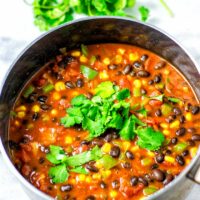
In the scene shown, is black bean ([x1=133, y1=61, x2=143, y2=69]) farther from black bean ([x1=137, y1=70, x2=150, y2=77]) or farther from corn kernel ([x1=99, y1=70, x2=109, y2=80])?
corn kernel ([x1=99, y1=70, x2=109, y2=80])

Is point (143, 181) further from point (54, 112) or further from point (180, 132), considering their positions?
point (54, 112)

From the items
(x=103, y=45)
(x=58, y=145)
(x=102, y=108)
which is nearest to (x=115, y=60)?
(x=103, y=45)

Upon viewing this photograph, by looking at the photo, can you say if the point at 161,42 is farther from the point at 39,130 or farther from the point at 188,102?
the point at 39,130

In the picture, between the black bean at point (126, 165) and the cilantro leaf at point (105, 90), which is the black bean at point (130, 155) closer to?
the black bean at point (126, 165)

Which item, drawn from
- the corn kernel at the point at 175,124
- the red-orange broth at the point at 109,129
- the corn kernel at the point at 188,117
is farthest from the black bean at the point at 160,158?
the corn kernel at the point at 188,117

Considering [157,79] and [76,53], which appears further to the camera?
[76,53]

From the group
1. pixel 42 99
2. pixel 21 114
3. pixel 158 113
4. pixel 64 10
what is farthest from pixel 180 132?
pixel 64 10

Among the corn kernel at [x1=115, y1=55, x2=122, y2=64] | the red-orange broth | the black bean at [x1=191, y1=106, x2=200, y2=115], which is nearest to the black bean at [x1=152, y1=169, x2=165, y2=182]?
the red-orange broth
